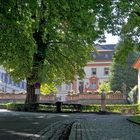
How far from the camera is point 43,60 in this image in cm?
4253

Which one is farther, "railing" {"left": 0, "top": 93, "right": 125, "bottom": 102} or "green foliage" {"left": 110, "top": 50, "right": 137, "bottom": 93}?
"green foliage" {"left": 110, "top": 50, "right": 137, "bottom": 93}

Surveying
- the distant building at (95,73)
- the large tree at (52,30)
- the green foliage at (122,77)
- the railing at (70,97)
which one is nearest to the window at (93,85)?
the distant building at (95,73)

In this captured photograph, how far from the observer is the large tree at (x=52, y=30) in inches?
874

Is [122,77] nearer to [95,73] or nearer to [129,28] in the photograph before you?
[95,73]

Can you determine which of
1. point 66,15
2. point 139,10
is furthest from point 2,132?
point 139,10

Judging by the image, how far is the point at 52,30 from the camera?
33.8m

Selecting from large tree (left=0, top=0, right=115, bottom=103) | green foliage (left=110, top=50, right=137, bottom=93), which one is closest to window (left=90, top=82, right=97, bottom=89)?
green foliage (left=110, top=50, right=137, bottom=93)

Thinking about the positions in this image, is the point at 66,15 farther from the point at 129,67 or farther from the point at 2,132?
the point at 129,67

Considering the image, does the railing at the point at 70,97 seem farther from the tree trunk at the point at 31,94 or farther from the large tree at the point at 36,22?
the large tree at the point at 36,22

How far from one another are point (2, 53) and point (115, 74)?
66.0 meters

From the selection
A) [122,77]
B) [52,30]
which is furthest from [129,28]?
[122,77]

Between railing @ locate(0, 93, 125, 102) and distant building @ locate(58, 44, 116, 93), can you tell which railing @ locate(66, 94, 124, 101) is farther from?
distant building @ locate(58, 44, 116, 93)

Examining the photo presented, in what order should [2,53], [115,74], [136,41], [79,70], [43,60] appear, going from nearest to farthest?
[2,53] → [136,41] → [43,60] → [79,70] → [115,74]

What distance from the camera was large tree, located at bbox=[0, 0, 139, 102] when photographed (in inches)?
874
